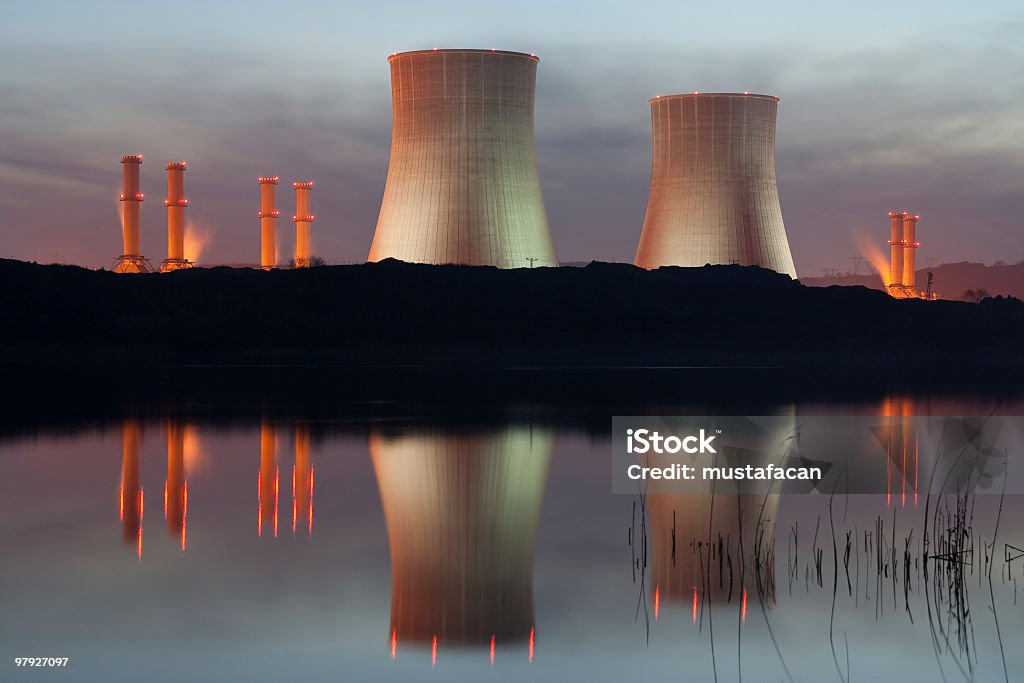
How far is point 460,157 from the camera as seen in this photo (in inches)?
1280

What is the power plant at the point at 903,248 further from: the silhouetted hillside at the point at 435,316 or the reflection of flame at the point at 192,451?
the reflection of flame at the point at 192,451

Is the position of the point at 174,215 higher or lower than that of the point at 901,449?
higher

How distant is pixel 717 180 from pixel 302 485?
2709 cm

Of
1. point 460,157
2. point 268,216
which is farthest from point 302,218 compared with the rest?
point 460,157

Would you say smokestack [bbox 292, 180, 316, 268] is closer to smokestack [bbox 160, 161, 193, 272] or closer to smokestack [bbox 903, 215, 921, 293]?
smokestack [bbox 160, 161, 193, 272]

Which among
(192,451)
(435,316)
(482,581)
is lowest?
(482,581)

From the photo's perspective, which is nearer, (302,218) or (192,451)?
(192,451)

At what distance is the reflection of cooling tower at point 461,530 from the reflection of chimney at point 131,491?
1788 mm

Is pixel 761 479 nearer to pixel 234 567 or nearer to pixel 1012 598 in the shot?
pixel 1012 598

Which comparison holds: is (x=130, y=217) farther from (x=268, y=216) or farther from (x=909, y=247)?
(x=909, y=247)

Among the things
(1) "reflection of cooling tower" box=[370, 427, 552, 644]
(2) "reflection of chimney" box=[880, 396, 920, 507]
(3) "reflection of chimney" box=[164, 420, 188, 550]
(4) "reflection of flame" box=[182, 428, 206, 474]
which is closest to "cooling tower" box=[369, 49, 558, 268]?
(2) "reflection of chimney" box=[880, 396, 920, 507]

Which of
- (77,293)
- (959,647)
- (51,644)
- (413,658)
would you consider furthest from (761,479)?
(77,293)

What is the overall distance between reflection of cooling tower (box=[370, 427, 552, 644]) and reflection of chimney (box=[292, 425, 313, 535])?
0.63m

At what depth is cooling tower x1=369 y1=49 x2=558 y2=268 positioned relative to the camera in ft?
107
